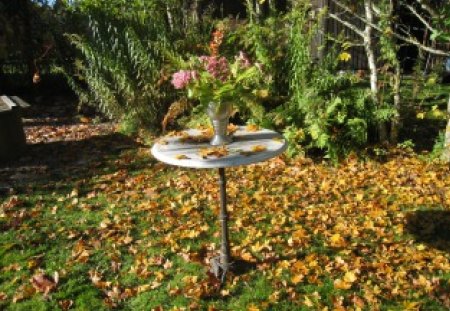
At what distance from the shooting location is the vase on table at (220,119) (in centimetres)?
344

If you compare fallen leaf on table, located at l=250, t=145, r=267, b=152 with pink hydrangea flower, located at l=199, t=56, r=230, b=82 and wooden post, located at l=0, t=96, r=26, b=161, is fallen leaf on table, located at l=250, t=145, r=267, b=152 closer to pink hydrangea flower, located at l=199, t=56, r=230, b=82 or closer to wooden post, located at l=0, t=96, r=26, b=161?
pink hydrangea flower, located at l=199, t=56, r=230, b=82

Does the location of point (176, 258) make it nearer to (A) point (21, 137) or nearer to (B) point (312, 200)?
(B) point (312, 200)

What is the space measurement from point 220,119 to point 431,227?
239 cm

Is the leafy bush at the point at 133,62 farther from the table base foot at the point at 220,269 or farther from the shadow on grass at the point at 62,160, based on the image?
the table base foot at the point at 220,269

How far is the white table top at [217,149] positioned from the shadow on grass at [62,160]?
9.49 ft

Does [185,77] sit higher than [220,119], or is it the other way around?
[185,77]

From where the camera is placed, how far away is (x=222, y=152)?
10.8ft

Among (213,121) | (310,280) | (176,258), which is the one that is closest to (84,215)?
(176,258)

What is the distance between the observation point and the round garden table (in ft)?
10.4

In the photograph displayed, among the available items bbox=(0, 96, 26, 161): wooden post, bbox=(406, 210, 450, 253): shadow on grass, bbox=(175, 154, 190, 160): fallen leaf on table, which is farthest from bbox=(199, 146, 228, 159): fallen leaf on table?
bbox=(0, 96, 26, 161): wooden post

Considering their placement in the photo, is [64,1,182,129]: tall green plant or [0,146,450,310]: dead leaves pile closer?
[0,146,450,310]: dead leaves pile

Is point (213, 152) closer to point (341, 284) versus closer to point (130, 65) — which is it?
point (341, 284)

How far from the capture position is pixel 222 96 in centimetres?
334

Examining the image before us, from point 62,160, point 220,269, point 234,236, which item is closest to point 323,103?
point 234,236
